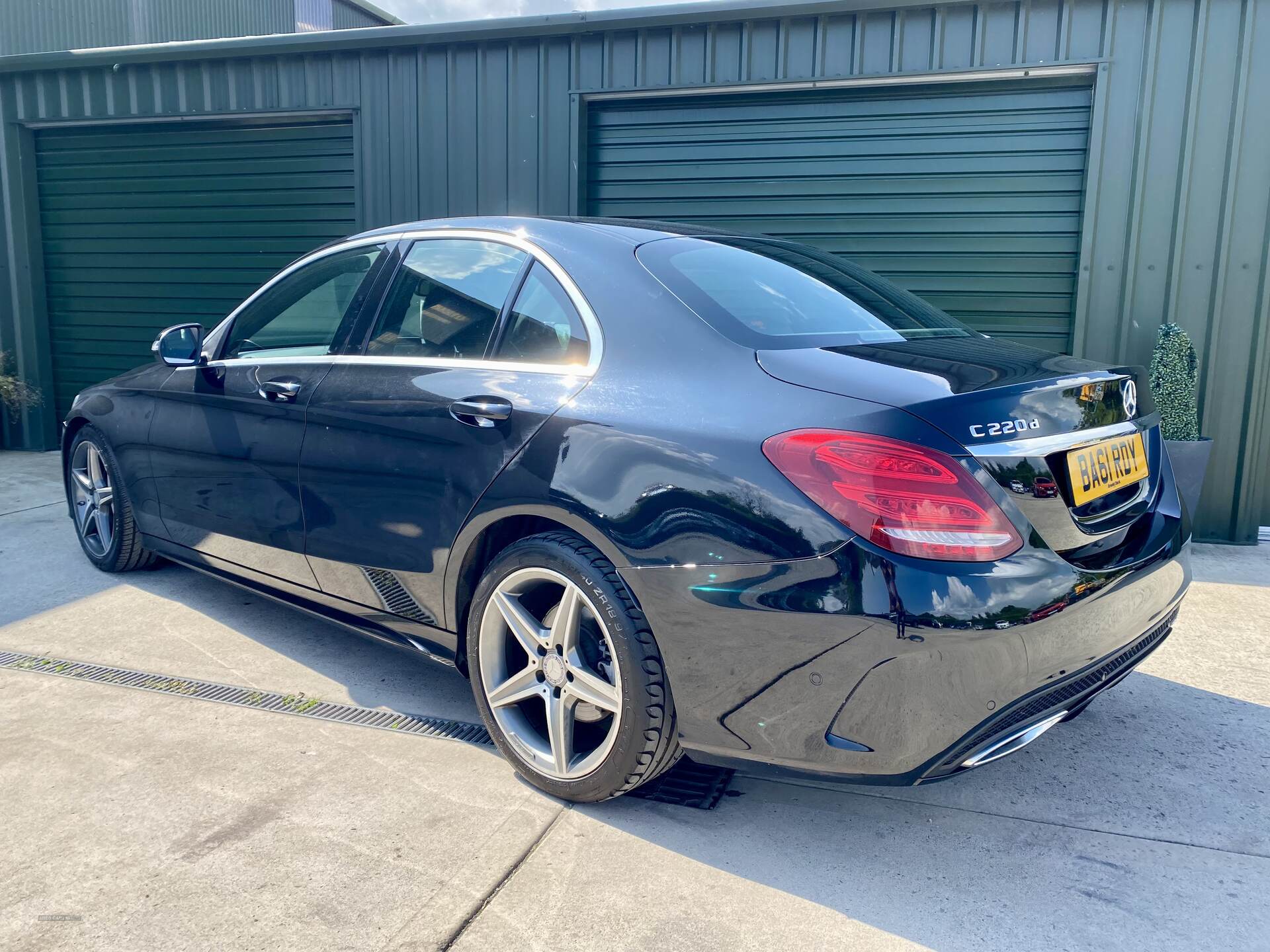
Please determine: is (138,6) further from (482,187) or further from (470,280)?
(470,280)

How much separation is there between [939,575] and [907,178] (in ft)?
15.7

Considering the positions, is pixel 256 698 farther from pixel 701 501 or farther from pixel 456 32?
pixel 456 32

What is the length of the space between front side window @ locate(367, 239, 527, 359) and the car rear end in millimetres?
804

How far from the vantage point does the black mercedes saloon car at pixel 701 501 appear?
79.7 inches

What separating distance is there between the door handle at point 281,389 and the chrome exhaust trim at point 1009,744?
2.34 m

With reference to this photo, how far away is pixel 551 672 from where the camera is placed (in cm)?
255

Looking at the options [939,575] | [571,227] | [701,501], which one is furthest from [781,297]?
A: [939,575]

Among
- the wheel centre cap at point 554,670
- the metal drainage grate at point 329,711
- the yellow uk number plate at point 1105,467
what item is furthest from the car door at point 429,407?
the yellow uk number plate at point 1105,467

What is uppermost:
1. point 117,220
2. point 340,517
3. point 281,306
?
point 117,220

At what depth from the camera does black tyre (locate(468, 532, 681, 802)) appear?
2.33 meters

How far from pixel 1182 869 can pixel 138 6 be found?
693 inches

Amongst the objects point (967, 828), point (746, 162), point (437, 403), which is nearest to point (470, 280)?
point (437, 403)

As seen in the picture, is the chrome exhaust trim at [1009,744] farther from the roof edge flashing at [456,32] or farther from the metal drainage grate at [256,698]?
the roof edge flashing at [456,32]

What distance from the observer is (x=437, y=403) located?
2.80m
